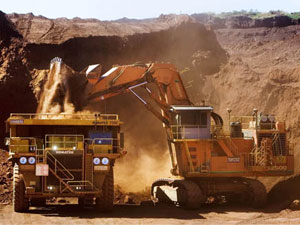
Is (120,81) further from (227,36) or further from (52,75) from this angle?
(227,36)

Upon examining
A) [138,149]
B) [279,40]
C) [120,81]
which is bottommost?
[138,149]

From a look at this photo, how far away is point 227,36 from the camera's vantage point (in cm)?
7219

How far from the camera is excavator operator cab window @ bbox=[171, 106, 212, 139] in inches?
1183

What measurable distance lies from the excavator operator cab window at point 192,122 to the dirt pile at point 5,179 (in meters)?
8.76

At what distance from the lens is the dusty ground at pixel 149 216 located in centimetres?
2356

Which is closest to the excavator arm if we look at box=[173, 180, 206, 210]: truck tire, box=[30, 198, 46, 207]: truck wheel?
box=[173, 180, 206, 210]: truck tire

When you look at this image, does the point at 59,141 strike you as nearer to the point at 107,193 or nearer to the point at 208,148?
the point at 107,193

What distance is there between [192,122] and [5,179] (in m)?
10.5

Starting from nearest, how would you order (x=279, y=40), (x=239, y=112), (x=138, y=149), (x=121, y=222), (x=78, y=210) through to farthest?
(x=121, y=222) → (x=78, y=210) → (x=138, y=149) → (x=239, y=112) → (x=279, y=40)

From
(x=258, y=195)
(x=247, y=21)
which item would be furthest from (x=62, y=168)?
(x=247, y=21)

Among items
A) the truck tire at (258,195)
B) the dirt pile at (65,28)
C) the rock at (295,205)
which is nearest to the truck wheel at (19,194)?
the truck tire at (258,195)

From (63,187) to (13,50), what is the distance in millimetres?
19447

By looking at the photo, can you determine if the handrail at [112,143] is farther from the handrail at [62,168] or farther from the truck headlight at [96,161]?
the handrail at [62,168]

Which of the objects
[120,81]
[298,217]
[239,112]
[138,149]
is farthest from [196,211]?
[239,112]
